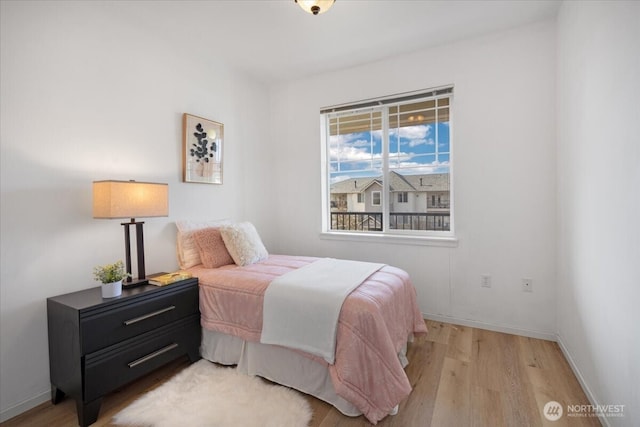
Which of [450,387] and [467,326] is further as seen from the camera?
[467,326]

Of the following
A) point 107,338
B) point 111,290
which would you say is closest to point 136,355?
point 107,338

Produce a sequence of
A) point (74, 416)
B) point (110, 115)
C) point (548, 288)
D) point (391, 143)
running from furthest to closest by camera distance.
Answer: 1. point (391, 143)
2. point (548, 288)
3. point (110, 115)
4. point (74, 416)

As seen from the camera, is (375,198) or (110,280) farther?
(375,198)

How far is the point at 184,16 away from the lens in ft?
7.57

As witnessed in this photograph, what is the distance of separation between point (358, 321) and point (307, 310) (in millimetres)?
320

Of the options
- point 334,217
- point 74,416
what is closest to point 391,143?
point 334,217

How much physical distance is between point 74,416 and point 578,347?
3.13m

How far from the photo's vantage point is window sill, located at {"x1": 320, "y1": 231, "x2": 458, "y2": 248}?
9.34 feet

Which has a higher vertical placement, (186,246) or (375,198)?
(375,198)

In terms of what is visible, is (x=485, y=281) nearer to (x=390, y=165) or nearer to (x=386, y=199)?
(x=386, y=199)

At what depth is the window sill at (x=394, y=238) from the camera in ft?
9.34

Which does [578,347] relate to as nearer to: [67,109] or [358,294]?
[358,294]

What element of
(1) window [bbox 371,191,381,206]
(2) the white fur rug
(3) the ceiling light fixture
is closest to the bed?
(2) the white fur rug

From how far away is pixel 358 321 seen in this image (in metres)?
1.62
